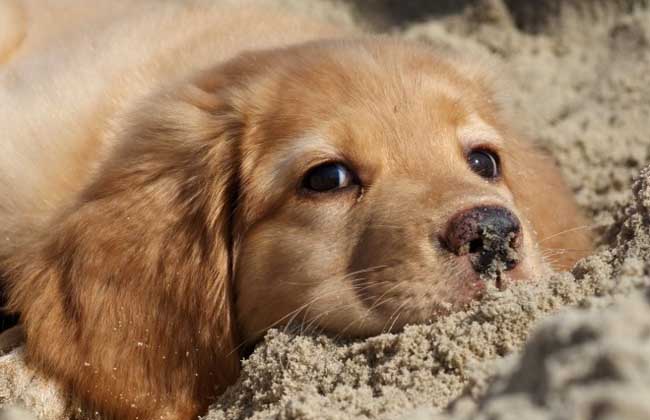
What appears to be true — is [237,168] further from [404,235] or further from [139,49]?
[139,49]

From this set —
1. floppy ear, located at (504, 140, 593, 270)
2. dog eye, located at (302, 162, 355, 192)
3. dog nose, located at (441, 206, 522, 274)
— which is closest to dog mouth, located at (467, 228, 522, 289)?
dog nose, located at (441, 206, 522, 274)

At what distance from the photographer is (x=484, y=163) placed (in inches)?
129

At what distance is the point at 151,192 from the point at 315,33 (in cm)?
155

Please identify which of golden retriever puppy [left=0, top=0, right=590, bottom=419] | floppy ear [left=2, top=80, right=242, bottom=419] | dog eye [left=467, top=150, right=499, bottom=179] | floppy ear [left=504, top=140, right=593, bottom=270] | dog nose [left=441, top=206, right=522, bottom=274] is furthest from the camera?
floppy ear [left=504, top=140, right=593, bottom=270]

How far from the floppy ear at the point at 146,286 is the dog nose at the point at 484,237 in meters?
0.76

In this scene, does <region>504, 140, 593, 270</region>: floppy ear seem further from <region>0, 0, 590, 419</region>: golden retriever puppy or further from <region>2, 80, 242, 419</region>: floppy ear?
<region>2, 80, 242, 419</region>: floppy ear

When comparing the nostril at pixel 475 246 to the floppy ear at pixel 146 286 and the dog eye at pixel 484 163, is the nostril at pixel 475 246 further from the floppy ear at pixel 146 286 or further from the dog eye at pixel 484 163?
the floppy ear at pixel 146 286

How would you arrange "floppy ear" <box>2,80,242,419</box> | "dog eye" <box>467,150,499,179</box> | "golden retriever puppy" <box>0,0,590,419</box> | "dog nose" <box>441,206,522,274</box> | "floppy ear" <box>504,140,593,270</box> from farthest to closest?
"floppy ear" <box>504,140,593,270</box>
"dog eye" <box>467,150,499,179</box>
"floppy ear" <box>2,80,242,419</box>
"golden retriever puppy" <box>0,0,590,419</box>
"dog nose" <box>441,206,522,274</box>

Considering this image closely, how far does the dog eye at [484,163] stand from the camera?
10.5 feet

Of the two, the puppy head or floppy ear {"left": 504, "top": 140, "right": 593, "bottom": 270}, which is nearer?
the puppy head

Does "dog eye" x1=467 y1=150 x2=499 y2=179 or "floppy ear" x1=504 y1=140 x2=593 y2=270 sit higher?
"dog eye" x1=467 y1=150 x2=499 y2=179

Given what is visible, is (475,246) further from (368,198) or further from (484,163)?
(484,163)

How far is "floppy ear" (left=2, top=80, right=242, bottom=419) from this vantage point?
116 inches

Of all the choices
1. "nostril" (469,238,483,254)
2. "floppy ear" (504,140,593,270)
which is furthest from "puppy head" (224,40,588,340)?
"floppy ear" (504,140,593,270)
